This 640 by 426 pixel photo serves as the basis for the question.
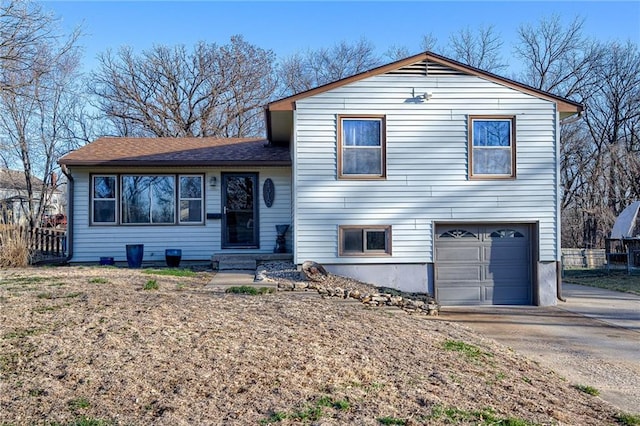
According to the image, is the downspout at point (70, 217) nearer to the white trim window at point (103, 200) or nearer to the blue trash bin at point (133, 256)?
the white trim window at point (103, 200)

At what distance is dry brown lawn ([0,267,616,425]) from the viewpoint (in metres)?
3.51

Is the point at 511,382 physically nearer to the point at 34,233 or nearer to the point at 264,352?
the point at 264,352

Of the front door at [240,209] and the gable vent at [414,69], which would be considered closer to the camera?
the gable vent at [414,69]

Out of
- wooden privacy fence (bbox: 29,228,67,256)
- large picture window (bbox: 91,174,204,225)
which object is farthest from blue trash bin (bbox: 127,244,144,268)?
wooden privacy fence (bbox: 29,228,67,256)

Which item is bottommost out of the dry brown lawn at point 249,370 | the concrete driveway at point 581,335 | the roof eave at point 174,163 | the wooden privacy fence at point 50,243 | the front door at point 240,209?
the concrete driveway at point 581,335

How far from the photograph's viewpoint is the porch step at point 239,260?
456 inches

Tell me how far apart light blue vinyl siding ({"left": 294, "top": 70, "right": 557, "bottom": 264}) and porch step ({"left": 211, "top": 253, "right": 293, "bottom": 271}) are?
5.63 ft

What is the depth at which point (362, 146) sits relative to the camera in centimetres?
1066

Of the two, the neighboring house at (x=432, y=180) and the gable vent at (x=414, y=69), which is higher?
the gable vent at (x=414, y=69)

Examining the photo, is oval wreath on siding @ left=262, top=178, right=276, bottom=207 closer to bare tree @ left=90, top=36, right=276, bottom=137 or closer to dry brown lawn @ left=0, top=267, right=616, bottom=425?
dry brown lawn @ left=0, top=267, right=616, bottom=425

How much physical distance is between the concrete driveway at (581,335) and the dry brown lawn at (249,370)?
0.54 m

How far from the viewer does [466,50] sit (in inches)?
1236

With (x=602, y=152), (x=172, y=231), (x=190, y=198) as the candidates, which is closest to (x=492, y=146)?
(x=190, y=198)

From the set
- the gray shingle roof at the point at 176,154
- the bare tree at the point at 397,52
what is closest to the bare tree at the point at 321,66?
the bare tree at the point at 397,52
